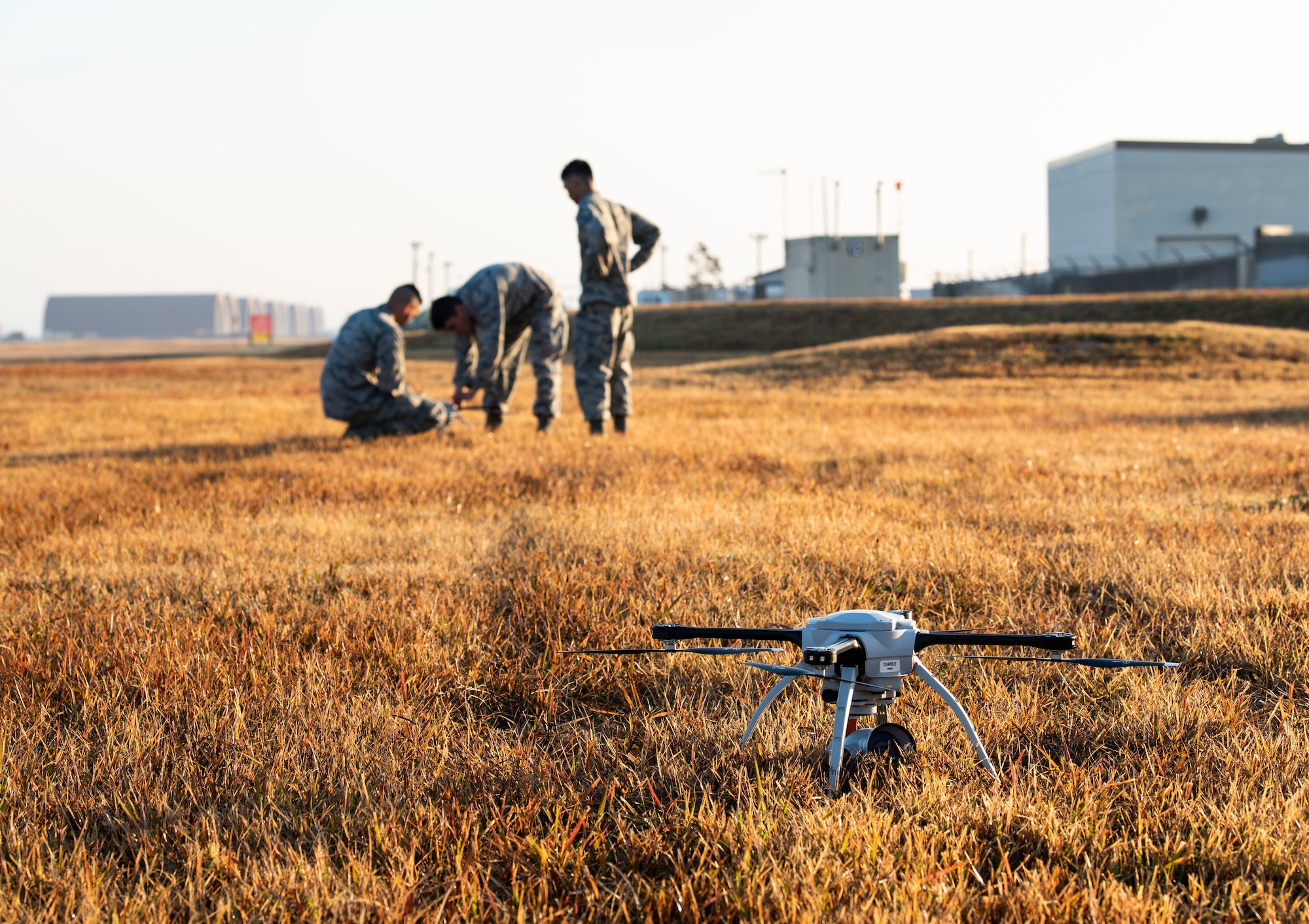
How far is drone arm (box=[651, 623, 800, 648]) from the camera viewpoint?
1748 millimetres

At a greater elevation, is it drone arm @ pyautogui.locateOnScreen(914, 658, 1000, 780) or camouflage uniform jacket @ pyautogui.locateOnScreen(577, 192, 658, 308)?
camouflage uniform jacket @ pyautogui.locateOnScreen(577, 192, 658, 308)

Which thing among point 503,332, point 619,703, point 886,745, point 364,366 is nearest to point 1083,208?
point 503,332

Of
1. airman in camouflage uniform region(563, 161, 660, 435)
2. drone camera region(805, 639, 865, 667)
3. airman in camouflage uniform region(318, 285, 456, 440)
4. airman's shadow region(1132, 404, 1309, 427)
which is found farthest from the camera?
airman's shadow region(1132, 404, 1309, 427)

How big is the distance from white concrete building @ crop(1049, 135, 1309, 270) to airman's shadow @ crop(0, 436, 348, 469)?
73247 millimetres

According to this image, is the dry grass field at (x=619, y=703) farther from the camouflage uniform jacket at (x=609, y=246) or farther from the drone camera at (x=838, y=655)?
the camouflage uniform jacket at (x=609, y=246)

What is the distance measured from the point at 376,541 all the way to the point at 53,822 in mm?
2594

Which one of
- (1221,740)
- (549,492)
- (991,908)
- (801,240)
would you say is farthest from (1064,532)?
(801,240)

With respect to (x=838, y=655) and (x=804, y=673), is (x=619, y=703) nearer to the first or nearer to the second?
(x=804, y=673)

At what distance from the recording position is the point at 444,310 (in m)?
8.58

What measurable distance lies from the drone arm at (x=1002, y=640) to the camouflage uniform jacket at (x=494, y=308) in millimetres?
6914

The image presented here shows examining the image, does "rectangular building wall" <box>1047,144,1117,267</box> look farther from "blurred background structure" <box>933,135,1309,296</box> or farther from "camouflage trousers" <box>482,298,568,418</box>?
"camouflage trousers" <box>482,298,568,418</box>

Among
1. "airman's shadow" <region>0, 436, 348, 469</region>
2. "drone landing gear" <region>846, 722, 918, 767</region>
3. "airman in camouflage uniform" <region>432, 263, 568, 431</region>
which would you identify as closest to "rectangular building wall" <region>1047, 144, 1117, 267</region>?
"airman in camouflage uniform" <region>432, 263, 568, 431</region>

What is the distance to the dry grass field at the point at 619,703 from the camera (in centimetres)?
165

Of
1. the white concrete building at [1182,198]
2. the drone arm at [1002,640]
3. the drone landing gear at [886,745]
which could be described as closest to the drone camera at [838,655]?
the drone arm at [1002,640]
